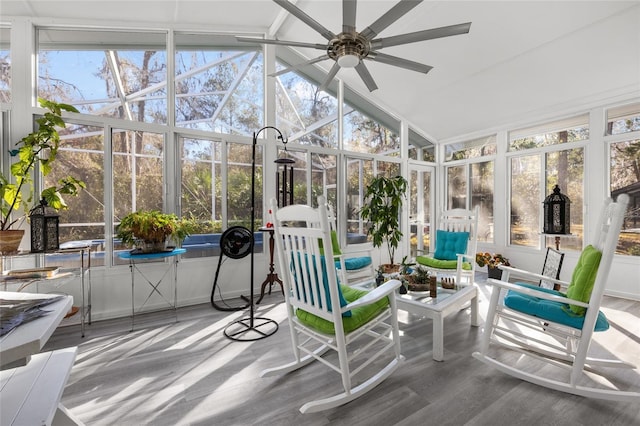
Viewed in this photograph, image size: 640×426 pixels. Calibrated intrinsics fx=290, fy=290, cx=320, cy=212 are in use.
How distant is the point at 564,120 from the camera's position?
454 cm

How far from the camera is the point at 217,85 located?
4012 millimetres

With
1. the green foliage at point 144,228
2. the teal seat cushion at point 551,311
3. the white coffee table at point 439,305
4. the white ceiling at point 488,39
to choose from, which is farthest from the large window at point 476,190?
the green foliage at point 144,228

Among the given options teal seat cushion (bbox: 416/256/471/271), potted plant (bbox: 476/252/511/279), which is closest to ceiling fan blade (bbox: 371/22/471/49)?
teal seat cushion (bbox: 416/256/471/271)

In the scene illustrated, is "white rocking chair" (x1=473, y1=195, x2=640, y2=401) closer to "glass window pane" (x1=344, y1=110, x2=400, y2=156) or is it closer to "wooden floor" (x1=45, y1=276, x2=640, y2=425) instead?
"wooden floor" (x1=45, y1=276, x2=640, y2=425)

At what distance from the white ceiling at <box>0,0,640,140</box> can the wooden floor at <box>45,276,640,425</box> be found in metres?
3.16

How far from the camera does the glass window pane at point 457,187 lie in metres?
5.94

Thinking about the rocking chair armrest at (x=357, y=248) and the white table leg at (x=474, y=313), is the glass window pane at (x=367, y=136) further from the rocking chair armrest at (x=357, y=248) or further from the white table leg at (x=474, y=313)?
the white table leg at (x=474, y=313)

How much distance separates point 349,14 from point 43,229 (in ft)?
10.2

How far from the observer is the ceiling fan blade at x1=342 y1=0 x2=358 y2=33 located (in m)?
1.82

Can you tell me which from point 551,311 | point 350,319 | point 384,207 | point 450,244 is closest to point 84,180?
point 350,319

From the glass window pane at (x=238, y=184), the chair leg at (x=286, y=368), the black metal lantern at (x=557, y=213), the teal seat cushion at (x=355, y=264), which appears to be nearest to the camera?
the chair leg at (x=286, y=368)

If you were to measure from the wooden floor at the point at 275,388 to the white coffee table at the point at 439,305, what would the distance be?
189 mm

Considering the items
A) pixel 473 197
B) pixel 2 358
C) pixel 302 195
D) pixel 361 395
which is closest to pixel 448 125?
pixel 473 197

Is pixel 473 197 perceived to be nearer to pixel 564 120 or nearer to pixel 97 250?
pixel 564 120
